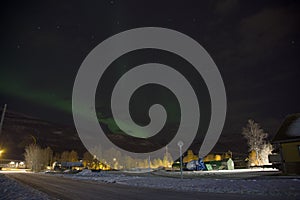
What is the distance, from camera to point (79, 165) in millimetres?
113438

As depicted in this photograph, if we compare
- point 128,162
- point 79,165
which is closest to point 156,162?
point 128,162

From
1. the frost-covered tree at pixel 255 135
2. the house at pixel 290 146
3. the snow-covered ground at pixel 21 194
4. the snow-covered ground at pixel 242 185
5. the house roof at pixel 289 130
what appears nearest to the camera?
the snow-covered ground at pixel 21 194

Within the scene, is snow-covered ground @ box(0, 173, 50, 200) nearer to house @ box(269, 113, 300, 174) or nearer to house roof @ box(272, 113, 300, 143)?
house @ box(269, 113, 300, 174)

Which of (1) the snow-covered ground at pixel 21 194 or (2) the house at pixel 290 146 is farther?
(2) the house at pixel 290 146

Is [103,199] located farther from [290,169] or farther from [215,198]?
[290,169]

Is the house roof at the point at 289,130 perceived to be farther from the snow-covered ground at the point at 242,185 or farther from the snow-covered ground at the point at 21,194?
the snow-covered ground at the point at 21,194

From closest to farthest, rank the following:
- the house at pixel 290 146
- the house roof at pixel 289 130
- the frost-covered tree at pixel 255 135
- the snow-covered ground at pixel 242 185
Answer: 1. the snow-covered ground at pixel 242 185
2. the house at pixel 290 146
3. the house roof at pixel 289 130
4. the frost-covered tree at pixel 255 135

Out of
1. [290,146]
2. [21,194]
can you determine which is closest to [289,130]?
[290,146]

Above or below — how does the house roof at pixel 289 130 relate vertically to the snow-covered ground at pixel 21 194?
above

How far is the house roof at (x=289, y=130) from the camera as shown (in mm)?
26719

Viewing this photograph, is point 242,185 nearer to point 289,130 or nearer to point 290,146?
point 290,146

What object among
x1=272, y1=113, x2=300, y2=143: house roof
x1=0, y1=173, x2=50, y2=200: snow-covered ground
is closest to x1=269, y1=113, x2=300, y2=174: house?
x1=272, y1=113, x2=300, y2=143: house roof

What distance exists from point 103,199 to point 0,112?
45.2ft

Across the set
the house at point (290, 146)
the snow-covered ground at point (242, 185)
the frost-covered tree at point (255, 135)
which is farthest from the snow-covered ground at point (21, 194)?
the frost-covered tree at point (255, 135)
